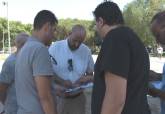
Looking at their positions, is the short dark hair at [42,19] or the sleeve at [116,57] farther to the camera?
the short dark hair at [42,19]

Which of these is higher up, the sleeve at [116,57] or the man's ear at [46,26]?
the man's ear at [46,26]

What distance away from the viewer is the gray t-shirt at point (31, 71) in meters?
4.01

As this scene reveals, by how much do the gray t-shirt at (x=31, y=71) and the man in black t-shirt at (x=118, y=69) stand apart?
2.25ft

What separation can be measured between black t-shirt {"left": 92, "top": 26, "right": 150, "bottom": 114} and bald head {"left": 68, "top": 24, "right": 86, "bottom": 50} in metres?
2.39

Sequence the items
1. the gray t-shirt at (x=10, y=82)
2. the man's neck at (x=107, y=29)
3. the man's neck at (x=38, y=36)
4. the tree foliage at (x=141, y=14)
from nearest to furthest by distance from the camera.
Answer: the man's neck at (x=107, y=29) → the man's neck at (x=38, y=36) → the gray t-shirt at (x=10, y=82) → the tree foliage at (x=141, y=14)

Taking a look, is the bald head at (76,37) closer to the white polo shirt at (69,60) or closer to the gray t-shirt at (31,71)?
the white polo shirt at (69,60)

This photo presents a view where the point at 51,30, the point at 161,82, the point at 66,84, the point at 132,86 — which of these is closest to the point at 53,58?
the point at 66,84

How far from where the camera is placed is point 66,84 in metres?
5.67

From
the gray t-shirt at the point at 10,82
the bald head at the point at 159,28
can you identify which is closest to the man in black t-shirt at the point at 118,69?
the bald head at the point at 159,28

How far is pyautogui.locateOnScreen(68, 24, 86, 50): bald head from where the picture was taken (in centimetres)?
582

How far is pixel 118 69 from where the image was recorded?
3.24m

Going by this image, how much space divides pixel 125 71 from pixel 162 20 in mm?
498

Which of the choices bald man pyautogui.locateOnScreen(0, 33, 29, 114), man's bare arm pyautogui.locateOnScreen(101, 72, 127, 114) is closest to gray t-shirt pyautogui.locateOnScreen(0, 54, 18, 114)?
bald man pyautogui.locateOnScreen(0, 33, 29, 114)

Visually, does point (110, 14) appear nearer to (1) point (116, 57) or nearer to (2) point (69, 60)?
(1) point (116, 57)
